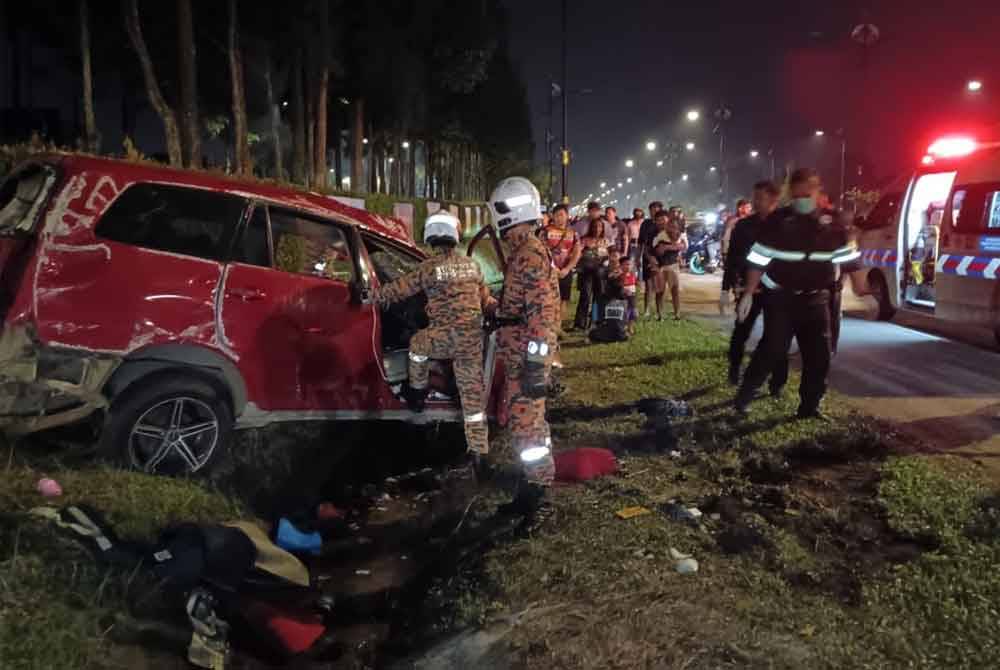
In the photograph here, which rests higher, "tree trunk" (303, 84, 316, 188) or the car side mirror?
"tree trunk" (303, 84, 316, 188)

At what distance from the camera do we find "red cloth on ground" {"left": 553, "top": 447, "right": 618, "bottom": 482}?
5352 mm

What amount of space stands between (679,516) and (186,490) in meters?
2.70

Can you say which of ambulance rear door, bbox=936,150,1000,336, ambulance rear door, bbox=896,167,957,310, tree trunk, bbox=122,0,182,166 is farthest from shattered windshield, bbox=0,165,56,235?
tree trunk, bbox=122,0,182,166

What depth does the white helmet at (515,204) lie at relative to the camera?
4605 millimetres

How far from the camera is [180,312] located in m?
4.68

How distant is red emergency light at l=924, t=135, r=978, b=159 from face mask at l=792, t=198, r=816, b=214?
5.98 m

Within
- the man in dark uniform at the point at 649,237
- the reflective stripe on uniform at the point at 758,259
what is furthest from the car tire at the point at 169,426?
the man in dark uniform at the point at 649,237

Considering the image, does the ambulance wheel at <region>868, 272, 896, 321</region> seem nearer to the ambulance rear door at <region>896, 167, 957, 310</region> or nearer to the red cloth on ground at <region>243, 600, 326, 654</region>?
the ambulance rear door at <region>896, 167, 957, 310</region>

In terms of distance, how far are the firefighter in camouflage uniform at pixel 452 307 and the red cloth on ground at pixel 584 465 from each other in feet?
2.18

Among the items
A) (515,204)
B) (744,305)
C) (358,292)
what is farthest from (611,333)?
(515,204)

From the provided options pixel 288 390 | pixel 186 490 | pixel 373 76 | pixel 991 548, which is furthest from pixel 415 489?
pixel 373 76

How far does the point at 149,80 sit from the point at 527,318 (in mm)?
16143

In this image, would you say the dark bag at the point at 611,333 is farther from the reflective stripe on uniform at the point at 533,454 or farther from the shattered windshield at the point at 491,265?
the reflective stripe on uniform at the point at 533,454

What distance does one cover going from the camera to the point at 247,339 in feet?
16.2
